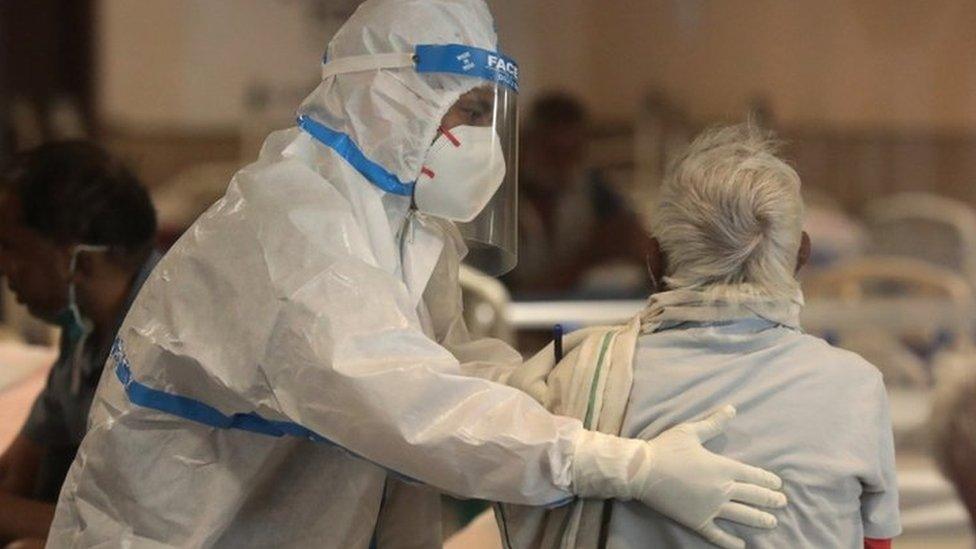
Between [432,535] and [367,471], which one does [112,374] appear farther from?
[432,535]

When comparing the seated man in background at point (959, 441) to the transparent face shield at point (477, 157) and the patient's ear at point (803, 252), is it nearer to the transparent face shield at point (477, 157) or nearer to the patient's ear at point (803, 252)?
the patient's ear at point (803, 252)

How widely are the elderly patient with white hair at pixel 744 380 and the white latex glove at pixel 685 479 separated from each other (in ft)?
0.06

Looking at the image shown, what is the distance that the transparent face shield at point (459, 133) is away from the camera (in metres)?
1.76

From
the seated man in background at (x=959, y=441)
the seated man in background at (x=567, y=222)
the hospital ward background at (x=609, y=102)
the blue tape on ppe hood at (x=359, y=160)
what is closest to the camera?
the blue tape on ppe hood at (x=359, y=160)

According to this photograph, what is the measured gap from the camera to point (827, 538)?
61.6 inches

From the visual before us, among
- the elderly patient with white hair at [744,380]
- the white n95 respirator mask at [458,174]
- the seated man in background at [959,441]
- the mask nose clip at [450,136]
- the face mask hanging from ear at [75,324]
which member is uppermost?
the mask nose clip at [450,136]

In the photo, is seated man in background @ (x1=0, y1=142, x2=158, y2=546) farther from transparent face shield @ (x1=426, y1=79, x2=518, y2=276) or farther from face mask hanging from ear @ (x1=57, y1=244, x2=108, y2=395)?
transparent face shield @ (x1=426, y1=79, x2=518, y2=276)

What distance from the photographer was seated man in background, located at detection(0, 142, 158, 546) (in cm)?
214

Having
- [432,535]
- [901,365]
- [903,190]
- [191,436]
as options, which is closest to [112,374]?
[191,436]

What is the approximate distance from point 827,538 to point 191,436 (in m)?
0.68

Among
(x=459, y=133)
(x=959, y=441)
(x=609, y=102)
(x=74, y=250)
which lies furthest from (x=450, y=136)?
(x=609, y=102)

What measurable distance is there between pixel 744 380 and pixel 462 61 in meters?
0.47

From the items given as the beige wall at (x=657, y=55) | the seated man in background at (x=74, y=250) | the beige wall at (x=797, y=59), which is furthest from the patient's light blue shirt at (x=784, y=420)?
the beige wall at (x=797, y=59)

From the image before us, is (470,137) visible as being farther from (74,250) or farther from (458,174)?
(74,250)
